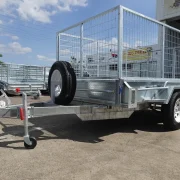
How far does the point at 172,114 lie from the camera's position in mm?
5180

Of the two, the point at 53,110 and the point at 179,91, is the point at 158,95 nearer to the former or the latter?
the point at 179,91

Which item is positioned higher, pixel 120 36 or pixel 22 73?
pixel 120 36

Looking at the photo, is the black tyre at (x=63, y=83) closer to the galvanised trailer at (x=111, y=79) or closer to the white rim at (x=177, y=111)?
the galvanised trailer at (x=111, y=79)

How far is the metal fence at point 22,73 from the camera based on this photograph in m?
14.0

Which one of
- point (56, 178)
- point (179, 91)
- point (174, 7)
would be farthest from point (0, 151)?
point (174, 7)

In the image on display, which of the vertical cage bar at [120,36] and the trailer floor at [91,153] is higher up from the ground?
the vertical cage bar at [120,36]

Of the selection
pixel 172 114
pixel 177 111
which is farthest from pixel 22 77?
pixel 172 114

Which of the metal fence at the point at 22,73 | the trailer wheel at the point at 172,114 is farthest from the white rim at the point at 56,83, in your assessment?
the metal fence at the point at 22,73

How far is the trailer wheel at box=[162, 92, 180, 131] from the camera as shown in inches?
202

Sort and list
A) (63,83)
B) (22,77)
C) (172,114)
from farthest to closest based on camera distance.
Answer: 1. (22,77)
2. (172,114)
3. (63,83)

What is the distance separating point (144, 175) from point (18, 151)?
2.03 meters

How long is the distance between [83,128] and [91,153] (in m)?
1.75

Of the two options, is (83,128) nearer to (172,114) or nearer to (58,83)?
(58,83)

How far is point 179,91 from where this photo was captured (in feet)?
18.2
